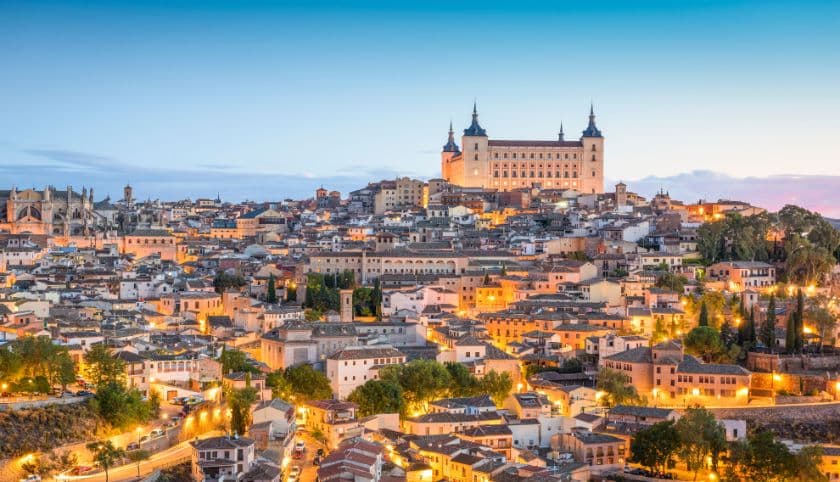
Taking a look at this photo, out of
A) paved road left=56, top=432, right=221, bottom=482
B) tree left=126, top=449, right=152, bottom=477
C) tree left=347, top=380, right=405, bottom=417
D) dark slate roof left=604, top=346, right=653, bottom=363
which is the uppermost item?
dark slate roof left=604, top=346, right=653, bottom=363

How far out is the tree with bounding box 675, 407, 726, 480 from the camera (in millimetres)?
22594

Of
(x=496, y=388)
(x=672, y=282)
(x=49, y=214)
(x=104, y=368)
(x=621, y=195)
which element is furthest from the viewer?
(x=621, y=195)

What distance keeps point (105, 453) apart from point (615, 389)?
12870 mm

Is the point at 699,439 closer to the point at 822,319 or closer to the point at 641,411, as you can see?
the point at 641,411

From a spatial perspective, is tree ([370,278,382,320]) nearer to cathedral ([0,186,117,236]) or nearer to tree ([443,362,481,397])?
Result: tree ([443,362,481,397])

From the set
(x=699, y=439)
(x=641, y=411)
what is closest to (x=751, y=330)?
(x=641, y=411)

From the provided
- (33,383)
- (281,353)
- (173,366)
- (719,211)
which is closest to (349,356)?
(281,353)

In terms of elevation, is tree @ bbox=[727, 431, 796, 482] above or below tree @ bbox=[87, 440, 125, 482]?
below

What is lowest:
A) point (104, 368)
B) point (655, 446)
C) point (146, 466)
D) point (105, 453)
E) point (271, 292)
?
point (655, 446)

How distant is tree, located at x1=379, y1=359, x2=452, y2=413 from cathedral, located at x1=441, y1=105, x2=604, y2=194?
35.4 meters

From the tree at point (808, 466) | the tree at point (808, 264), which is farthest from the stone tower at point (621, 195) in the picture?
the tree at point (808, 466)

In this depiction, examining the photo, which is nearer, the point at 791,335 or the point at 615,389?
the point at 615,389

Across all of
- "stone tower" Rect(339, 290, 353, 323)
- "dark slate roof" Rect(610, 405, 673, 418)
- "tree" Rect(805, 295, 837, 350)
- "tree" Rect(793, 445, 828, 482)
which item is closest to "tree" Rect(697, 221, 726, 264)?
"tree" Rect(805, 295, 837, 350)

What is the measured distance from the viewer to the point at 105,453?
19.4 meters
